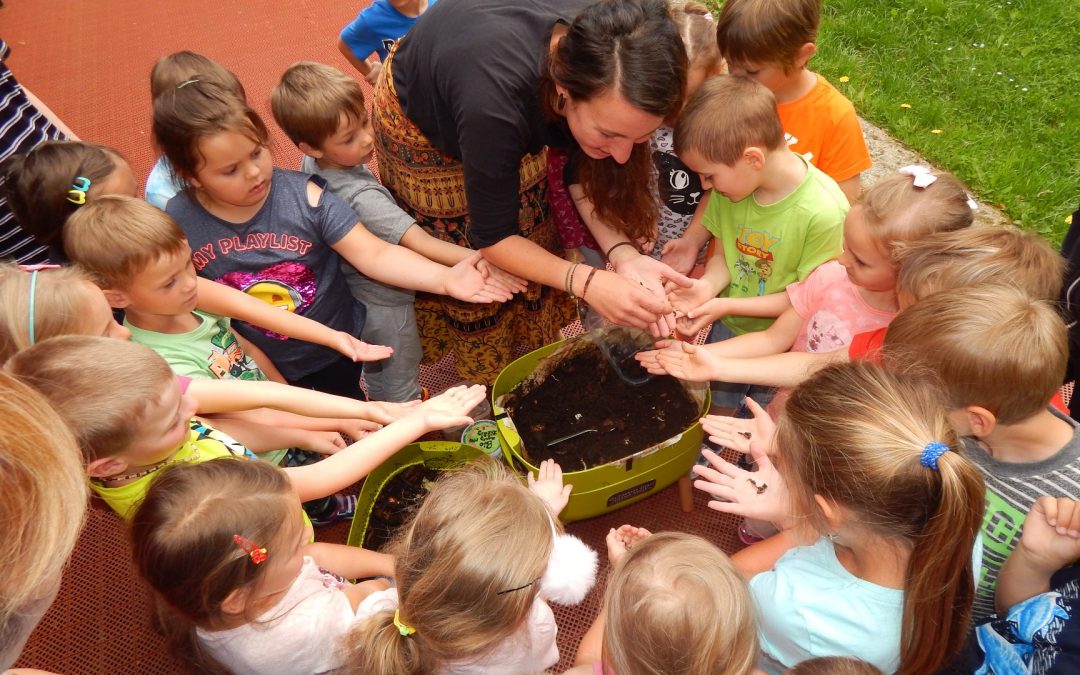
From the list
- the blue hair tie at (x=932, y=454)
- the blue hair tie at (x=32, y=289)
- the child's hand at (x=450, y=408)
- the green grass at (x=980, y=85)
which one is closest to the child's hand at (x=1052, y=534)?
the blue hair tie at (x=932, y=454)

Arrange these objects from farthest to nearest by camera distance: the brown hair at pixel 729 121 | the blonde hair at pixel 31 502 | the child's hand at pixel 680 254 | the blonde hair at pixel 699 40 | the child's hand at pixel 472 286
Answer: the child's hand at pixel 680 254 < the blonde hair at pixel 699 40 < the child's hand at pixel 472 286 < the brown hair at pixel 729 121 < the blonde hair at pixel 31 502

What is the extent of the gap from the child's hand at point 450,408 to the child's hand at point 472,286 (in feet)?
1.15

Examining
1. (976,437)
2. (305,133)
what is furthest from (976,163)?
(305,133)

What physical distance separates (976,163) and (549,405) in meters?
2.68

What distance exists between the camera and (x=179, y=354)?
6.29 feet

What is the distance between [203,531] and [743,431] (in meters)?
1.28

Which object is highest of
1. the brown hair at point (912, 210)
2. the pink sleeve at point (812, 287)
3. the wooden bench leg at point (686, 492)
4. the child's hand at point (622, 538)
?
the brown hair at point (912, 210)

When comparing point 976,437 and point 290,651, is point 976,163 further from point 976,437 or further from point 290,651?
point 290,651

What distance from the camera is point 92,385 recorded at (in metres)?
1.43

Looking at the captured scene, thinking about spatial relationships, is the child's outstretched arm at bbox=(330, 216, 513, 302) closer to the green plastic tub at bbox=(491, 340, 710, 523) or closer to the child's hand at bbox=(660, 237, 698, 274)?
the green plastic tub at bbox=(491, 340, 710, 523)

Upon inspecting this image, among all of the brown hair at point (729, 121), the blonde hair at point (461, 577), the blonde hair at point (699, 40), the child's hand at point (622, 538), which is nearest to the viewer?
the blonde hair at point (461, 577)

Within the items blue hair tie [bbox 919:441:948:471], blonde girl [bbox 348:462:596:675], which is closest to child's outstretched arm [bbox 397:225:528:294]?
blonde girl [bbox 348:462:596:675]

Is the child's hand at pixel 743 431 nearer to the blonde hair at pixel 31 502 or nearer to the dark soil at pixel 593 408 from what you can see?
the dark soil at pixel 593 408

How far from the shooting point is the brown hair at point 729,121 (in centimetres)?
190
